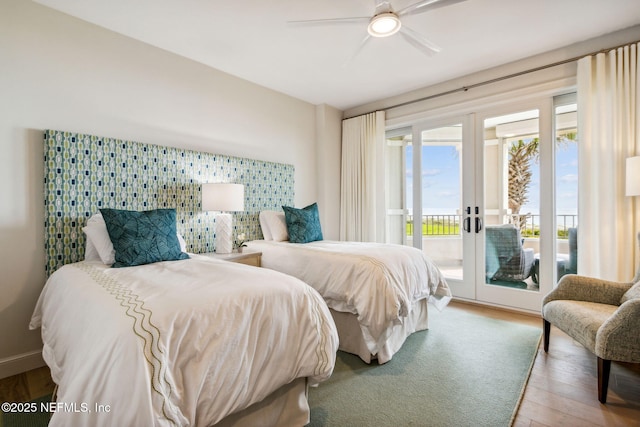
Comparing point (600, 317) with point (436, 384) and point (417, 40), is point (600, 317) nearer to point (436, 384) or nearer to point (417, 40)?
point (436, 384)

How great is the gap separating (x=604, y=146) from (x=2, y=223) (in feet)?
16.0

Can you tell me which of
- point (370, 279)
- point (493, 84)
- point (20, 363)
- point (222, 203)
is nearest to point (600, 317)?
point (370, 279)

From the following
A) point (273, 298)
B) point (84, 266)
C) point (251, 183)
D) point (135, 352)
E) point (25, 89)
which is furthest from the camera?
point (251, 183)

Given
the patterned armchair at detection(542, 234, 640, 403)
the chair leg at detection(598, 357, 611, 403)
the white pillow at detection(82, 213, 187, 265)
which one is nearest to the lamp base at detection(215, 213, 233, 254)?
the white pillow at detection(82, 213, 187, 265)

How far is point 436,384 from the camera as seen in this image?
1965mm

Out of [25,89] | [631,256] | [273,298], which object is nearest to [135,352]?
[273,298]

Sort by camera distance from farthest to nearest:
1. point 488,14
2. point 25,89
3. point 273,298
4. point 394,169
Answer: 1. point 394,169
2. point 488,14
3. point 25,89
4. point 273,298

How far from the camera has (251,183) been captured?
369 centimetres

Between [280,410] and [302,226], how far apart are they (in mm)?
2078

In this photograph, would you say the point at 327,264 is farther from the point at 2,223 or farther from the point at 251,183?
the point at 2,223

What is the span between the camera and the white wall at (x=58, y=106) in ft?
7.00

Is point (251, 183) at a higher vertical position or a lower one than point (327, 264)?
higher

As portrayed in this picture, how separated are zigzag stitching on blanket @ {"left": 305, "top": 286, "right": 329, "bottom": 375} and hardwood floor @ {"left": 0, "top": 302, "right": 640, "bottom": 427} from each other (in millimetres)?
1105

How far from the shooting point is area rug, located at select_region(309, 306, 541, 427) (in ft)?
5.44
